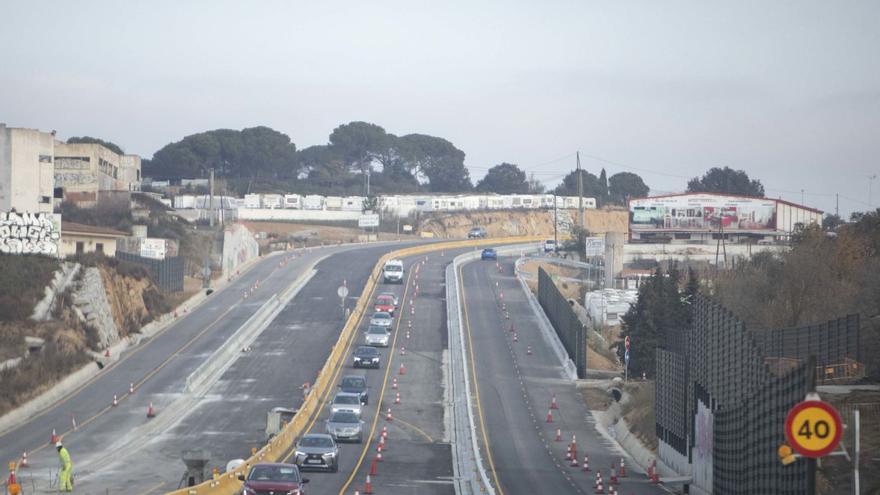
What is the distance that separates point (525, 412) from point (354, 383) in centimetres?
799

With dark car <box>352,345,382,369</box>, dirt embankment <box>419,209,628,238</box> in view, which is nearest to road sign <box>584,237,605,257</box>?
dark car <box>352,345,382,369</box>

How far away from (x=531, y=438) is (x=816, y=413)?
35.4 meters

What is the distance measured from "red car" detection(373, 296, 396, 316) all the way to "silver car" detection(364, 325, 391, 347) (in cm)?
990

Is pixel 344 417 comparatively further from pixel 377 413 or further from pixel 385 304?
pixel 385 304

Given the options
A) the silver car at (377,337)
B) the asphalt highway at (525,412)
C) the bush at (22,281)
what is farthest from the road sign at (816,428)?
the silver car at (377,337)

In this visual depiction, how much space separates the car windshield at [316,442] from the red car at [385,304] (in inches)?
1694

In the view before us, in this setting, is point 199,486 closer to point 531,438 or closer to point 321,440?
point 321,440

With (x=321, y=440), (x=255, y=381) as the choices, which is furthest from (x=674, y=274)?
(x=321, y=440)

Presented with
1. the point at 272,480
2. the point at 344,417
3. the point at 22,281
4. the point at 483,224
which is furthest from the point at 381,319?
the point at 483,224

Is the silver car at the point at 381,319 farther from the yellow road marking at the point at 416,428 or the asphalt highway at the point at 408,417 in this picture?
the yellow road marking at the point at 416,428

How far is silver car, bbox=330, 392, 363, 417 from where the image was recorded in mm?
49719

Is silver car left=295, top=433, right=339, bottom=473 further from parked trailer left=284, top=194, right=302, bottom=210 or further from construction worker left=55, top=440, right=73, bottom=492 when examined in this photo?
parked trailer left=284, top=194, right=302, bottom=210

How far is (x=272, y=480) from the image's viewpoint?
1209 inches

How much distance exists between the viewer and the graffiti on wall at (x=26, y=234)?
7231cm
